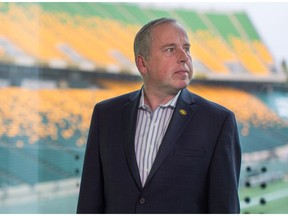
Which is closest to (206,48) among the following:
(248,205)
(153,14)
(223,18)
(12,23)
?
(223,18)

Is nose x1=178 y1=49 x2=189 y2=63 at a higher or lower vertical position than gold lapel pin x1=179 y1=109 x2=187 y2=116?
higher

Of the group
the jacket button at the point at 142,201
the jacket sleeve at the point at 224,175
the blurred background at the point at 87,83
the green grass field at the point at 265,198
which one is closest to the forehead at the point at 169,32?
the jacket sleeve at the point at 224,175

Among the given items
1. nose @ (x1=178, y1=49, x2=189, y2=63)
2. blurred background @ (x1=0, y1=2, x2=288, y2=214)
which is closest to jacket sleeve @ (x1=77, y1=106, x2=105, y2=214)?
nose @ (x1=178, y1=49, x2=189, y2=63)

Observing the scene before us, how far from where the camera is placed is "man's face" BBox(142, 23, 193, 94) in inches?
55.5

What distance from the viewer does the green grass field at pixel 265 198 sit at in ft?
11.6

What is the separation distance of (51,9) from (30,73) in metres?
0.60

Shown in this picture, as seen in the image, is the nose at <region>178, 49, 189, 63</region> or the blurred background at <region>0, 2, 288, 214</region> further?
the blurred background at <region>0, 2, 288, 214</region>

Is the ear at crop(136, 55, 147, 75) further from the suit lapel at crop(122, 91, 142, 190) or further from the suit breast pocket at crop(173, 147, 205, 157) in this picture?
the suit breast pocket at crop(173, 147, 205, 157)

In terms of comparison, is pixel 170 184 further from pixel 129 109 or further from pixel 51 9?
pixel 51 9

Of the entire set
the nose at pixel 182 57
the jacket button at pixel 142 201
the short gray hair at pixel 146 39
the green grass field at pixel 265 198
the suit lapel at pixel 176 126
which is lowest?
the green grass field at pixel 265 198

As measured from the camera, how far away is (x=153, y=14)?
3.73 meters

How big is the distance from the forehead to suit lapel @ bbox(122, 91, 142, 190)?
0.22 m

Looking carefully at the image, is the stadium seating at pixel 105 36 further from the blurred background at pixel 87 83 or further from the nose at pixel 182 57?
the nose at pixel 182 57

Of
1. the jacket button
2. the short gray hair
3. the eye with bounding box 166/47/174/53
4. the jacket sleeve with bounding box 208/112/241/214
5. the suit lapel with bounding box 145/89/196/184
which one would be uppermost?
the short gray hair
